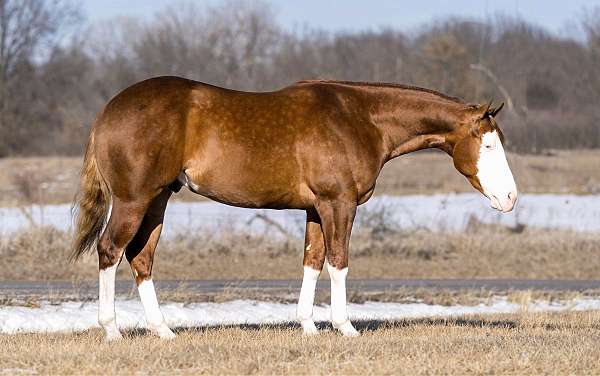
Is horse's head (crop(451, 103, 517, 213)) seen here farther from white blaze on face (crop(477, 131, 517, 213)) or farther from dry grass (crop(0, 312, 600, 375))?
dry grass (crop(0, 312, 600, 375))

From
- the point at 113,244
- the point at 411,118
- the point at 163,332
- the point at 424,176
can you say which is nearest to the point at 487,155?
the point at 411,118

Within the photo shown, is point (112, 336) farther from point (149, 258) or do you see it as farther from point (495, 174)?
point (495, 174)

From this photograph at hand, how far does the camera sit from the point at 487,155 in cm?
1099

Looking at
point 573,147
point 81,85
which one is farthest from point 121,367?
point 81,85

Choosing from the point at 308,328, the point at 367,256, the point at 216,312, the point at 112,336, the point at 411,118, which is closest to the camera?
the point at 112,336

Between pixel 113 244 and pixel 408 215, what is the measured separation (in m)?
19.9

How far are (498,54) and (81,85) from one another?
83.3 ft

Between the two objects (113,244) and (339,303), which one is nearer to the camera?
(113,244)

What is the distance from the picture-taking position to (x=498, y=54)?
2151 inches

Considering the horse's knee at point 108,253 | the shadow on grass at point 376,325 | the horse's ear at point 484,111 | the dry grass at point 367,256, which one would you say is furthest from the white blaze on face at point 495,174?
the dry grass at point 367,256

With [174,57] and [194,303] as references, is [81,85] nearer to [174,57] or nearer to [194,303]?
[174,57]

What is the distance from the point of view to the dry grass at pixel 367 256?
2075 centimetres

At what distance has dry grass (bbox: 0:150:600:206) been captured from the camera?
1455 inches

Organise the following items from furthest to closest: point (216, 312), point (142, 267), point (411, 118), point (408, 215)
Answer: point (408, 215)
point (216, 312)
point (411, 118)
point (142, 267)
